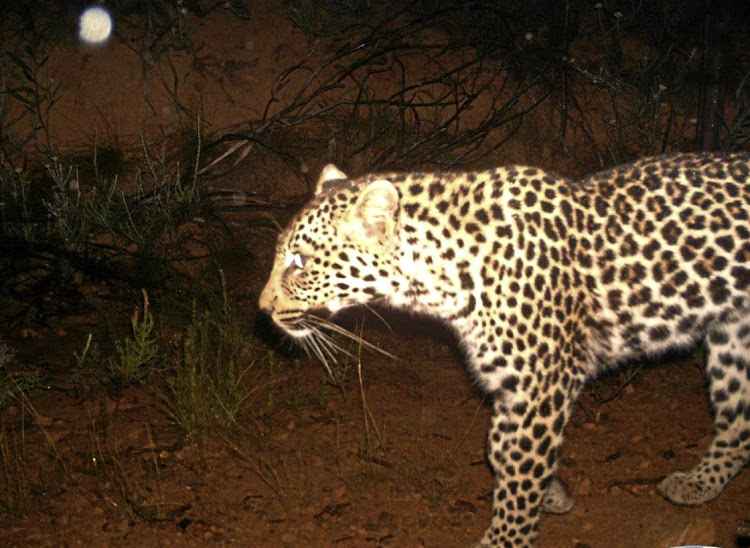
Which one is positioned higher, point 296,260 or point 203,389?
point 296,260

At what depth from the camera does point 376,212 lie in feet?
12.3

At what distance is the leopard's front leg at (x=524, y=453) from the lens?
3.67 meters

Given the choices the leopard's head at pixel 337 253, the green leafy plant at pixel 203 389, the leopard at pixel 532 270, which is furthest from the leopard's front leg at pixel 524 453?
the green leafy plant at pixel 203 389

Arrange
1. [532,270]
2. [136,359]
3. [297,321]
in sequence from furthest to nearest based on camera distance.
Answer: [136,359], [297,321], [532,270]

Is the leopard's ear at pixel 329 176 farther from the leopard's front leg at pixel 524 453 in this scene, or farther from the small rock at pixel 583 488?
the small rock at pixel 583 488

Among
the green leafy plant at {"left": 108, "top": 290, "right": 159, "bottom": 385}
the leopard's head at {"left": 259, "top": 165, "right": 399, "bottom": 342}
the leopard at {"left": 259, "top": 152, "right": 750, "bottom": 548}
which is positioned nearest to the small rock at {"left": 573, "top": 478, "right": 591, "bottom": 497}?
the leopard at {"left": 259, "top": 152, "right": 750, "bottom": 548}

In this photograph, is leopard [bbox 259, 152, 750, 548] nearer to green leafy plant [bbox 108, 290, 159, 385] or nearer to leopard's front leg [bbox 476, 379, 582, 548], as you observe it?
leopard's front leg [bbox 476, 379, 582, 548]

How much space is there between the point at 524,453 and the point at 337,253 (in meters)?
1.26

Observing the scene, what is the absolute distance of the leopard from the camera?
145 inches

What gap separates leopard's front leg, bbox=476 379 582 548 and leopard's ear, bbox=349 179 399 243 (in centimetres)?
94

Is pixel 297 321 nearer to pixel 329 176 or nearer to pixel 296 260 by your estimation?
pixel 296 260

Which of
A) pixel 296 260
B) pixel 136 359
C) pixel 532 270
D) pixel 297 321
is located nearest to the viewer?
pixel 532 270

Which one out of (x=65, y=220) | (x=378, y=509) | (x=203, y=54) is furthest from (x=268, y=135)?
(x=378, y=509)

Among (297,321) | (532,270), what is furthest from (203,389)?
(532,270)
